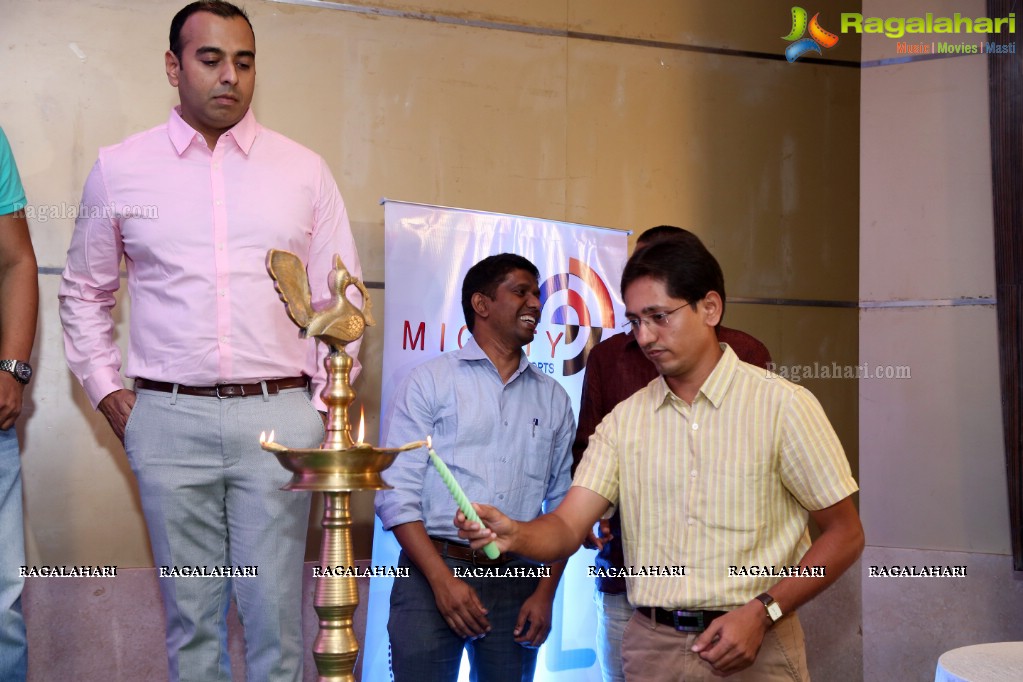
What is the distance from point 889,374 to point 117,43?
3.52 metres

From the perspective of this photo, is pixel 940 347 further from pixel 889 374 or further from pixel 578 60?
pixel 578 60

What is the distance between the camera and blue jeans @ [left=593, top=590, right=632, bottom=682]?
2982 mm

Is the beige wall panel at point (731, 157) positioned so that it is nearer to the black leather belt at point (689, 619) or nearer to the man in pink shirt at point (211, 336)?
the man in pink shirt at point (211, 336)

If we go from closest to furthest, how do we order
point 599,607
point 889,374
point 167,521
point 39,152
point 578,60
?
point 167,521, point 599,607, point 39,152, point 578,60, point 889,374

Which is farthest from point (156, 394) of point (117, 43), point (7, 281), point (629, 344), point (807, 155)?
point (807, 155)

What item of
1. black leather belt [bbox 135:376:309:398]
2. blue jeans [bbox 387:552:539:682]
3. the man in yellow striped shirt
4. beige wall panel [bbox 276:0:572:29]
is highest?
beige wall panel [bbox 276:0:572:29]

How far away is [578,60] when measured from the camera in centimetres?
441

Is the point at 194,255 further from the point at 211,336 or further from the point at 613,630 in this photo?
the point at 613,630

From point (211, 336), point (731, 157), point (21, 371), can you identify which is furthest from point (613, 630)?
point (731, 157)

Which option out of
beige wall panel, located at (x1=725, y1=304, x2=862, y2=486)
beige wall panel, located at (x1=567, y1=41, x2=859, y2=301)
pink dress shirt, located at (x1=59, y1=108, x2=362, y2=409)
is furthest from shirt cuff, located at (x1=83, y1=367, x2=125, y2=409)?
beige wall panel, located at (x1=725, y1=304, x2=862, y2=486)

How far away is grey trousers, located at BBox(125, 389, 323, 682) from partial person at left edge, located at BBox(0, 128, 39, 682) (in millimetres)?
301

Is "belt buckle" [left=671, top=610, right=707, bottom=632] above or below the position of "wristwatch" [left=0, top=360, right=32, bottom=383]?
below

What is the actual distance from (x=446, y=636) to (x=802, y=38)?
3.30 metres

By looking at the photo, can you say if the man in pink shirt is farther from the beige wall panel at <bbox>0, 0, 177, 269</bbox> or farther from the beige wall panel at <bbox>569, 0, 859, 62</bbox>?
the beige wall panel at <bbox>569, 0, 859, 62</bbox>
